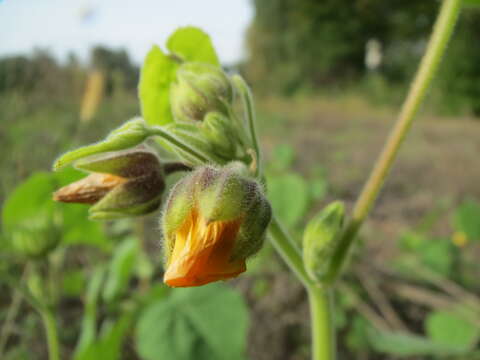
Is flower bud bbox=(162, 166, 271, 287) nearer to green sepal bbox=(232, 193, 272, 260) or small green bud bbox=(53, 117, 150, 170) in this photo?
green sepal bbox=(232, 193, 272, 260)

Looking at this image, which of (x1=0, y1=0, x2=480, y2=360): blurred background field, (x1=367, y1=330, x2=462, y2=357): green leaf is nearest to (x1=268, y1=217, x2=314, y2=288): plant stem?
(x1=0, y1=0, x2=480, y2=360): blurred background field

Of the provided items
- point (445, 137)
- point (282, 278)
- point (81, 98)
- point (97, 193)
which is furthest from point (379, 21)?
point (97, 193)

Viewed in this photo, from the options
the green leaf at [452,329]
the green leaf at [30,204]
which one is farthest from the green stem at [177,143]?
the green leaf at [452,329]

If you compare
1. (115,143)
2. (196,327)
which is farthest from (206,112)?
(196,327)

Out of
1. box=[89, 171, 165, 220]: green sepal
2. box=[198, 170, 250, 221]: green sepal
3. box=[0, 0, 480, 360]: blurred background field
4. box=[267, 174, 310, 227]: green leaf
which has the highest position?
box=[198, 170, 250, 221]: green sepal

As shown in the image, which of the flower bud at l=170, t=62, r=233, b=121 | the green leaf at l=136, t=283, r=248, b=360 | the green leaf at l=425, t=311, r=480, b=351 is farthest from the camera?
the green leaf at l=425, t=311, r=480, b=351

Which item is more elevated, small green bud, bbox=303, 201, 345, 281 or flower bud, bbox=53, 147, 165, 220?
flower bud, bbox=53, 147, 165, 220

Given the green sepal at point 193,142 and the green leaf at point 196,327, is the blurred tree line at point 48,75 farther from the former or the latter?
the green sepal at point 193,142
